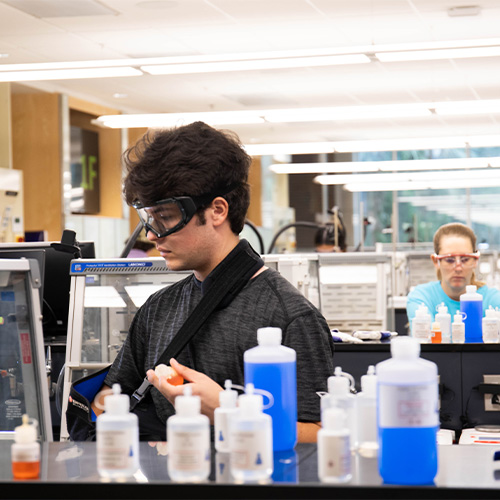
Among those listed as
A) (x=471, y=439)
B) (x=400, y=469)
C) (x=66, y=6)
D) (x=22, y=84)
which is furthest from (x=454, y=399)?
(x=22, y=84)

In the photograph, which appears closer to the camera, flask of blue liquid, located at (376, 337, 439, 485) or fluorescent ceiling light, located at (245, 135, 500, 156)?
flask of blue liquid, located at (376, 337, 439, 485)

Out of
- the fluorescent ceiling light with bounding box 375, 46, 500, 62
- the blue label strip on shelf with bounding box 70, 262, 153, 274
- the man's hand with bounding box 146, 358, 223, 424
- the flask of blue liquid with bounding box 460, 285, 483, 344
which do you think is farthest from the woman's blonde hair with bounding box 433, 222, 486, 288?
the man's hand with bounding box 146, 358, 223, 424

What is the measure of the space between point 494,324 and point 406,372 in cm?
316

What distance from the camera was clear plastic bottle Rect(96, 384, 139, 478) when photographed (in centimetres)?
133

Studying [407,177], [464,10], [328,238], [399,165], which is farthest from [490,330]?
[407,177]

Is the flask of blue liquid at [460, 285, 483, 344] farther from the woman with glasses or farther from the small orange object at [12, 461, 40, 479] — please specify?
the small orange object at [12, 461, 40, 479]

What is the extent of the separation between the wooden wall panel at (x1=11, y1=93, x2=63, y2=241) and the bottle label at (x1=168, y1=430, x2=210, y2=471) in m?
9.76

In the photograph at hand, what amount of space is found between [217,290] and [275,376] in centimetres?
42

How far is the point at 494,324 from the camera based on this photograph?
14.1 ft

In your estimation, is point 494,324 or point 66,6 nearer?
point 494,324

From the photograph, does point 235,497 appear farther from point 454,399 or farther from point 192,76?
point 192,76

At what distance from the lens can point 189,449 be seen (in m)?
1.29

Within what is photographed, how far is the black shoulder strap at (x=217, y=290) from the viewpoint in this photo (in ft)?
6.05

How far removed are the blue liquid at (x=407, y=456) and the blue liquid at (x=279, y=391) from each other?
0.79 ft
